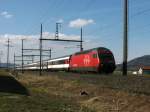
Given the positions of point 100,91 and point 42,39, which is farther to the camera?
point 42,39

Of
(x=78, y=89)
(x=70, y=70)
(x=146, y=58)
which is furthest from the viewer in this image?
(x=146, y=58)

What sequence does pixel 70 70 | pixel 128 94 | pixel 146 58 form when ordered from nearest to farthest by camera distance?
pixel 128 94 → pixel 70 70 → pixel 146 58

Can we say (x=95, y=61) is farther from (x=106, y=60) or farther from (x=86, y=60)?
(x=86, y=60)

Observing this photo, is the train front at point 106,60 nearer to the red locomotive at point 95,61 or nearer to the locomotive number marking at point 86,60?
the red locomotive at point 95,61

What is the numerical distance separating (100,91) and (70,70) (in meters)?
44.0

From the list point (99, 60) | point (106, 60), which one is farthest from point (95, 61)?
point (106, 60)

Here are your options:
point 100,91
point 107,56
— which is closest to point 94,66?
point 107,56

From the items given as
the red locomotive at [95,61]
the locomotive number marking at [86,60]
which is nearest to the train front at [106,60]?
the red locomotive at [95,61]

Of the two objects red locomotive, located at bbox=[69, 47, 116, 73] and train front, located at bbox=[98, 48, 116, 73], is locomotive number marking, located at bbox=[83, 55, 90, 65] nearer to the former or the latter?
red locomotive, located at bbox=[69, 47, 116, 73]

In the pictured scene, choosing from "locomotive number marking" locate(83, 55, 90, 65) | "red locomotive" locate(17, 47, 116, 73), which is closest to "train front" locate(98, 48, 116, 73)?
"red locomotive" locate(17, 47, 116, 73)

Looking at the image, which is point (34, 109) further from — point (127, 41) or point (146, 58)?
point (146, 58)

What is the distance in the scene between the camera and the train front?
51.0m

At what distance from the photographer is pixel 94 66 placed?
171 ft

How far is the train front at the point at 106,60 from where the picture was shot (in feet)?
167
